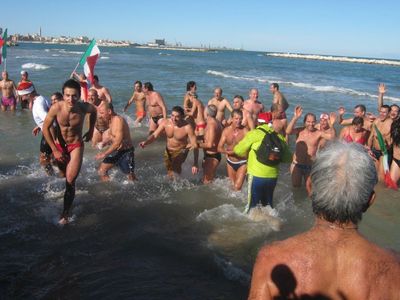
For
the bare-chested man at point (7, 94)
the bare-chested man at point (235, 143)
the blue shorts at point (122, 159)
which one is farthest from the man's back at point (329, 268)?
the bare-chested man at point (7, 94)

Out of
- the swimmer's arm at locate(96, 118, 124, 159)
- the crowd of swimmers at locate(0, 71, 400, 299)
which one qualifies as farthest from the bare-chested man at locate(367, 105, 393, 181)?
the swimmer's arm at locate(96, 118, 124, 159)

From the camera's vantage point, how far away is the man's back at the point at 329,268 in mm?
1517

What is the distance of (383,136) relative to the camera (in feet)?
23.8

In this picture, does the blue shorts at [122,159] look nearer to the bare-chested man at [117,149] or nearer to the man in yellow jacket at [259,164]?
the bare-chested man at [117,149]

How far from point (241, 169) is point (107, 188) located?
2.31 meters

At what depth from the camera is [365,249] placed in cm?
155

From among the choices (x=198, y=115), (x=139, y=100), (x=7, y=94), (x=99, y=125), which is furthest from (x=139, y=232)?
(x=7, y=94)

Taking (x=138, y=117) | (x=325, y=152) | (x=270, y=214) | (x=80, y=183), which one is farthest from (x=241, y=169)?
(x=138, y=117)

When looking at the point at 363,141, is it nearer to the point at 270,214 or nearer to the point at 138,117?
the point at 270,214

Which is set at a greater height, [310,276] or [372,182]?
[372,182]

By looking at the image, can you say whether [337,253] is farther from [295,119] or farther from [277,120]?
[295,119]

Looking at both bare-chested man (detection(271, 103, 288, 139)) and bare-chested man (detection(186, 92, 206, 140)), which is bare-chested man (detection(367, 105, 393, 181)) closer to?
bare-chested man (detection(271, 103, 288, 139))

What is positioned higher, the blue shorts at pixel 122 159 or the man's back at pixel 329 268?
the man's back at pixel 329 268

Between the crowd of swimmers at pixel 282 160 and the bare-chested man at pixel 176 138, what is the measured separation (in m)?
0.02
